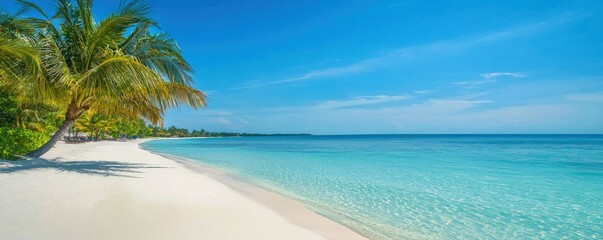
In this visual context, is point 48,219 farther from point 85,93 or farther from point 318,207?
point 85,93

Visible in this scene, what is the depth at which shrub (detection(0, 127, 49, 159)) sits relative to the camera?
9344mm

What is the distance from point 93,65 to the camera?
903 cm

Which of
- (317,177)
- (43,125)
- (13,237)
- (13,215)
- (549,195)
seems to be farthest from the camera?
(43,125)

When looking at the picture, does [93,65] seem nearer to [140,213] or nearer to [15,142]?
[15,142]

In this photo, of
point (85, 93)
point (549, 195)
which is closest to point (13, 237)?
point (85, 93)

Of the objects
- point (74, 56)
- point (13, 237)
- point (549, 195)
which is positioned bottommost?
point (549, 195)

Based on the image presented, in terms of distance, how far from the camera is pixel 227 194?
6484mm

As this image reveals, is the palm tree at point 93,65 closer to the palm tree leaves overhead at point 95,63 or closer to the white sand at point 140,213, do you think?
the palm tree leaves overhead at point 95,63

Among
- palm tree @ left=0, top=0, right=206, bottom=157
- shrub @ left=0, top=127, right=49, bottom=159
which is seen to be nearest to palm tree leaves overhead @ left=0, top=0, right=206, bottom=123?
palm tree @ left=0, top=0, right=206, bottom=157

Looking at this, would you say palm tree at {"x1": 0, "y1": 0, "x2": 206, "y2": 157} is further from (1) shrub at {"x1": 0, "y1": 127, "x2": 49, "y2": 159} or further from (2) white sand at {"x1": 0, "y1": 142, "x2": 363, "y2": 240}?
(2) white sand at {"x1": 0, "y1": 142, "x2": 363, "y2": 240}

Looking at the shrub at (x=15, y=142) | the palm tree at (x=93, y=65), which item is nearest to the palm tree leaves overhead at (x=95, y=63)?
the palm tree at (x=93, y=65)

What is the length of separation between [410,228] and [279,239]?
2296mm

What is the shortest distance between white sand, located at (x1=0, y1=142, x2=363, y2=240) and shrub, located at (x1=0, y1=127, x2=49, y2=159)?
11.1 feet

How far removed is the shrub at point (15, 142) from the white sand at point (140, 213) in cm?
338
